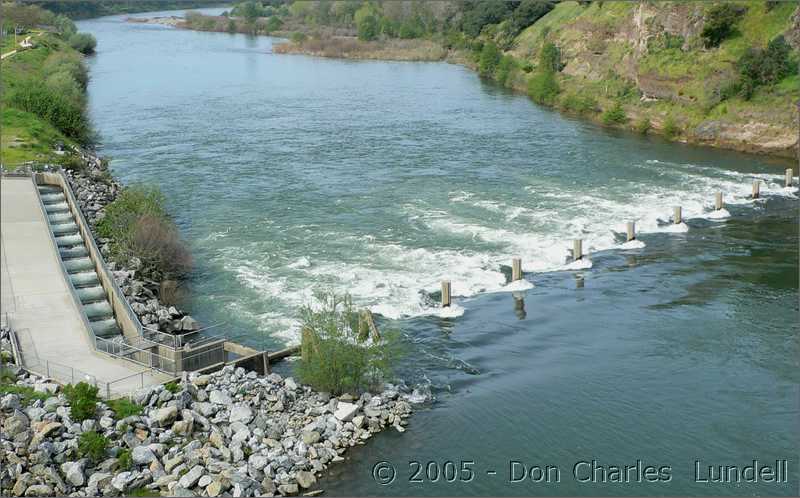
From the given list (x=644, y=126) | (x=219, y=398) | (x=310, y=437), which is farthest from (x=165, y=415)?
(x=644, y=126)

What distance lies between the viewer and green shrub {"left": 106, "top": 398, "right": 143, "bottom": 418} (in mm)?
24844

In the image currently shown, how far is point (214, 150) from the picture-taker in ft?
215

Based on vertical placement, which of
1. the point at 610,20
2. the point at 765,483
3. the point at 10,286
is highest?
the point at 610,20

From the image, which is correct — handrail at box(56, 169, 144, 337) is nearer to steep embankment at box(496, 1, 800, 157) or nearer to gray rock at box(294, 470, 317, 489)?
gray rock at box(294, 470, 317, 489)

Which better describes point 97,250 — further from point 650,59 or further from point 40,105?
point 650,59

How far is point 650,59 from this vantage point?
82.5 m

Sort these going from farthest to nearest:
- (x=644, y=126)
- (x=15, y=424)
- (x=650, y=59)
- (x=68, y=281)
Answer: (x=650, y=59) < (x=644, y=126) < (x=68, y=281) < (x=15, y=424)

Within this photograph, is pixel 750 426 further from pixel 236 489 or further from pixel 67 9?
pixel 67 9

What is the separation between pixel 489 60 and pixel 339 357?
87.9 metres

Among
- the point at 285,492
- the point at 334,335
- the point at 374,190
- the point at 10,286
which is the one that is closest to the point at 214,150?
the point at 374,190

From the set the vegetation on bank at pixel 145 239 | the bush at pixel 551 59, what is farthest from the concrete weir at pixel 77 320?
the bush at pixel 551 59

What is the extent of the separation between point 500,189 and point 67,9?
152541mm

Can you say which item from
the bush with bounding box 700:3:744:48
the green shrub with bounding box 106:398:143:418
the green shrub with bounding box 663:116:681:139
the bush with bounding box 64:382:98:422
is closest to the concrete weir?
the green shrub with bounding box 106:398:143:418

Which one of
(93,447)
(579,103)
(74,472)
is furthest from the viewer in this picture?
(579,103)
